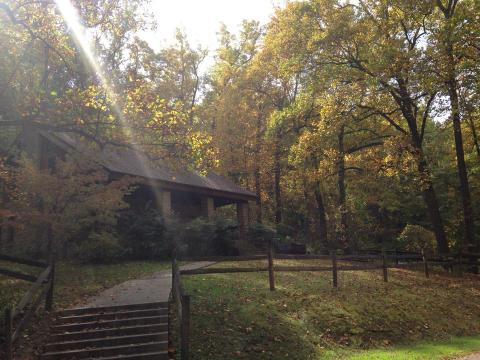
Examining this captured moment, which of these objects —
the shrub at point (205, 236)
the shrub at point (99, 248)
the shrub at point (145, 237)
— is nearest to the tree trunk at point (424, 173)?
the shrub at point (205, 236)

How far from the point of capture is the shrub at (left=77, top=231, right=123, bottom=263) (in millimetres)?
15325

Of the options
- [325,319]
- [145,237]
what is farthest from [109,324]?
[145,237]

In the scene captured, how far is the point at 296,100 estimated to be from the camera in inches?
1001

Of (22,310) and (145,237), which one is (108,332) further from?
(145,237)

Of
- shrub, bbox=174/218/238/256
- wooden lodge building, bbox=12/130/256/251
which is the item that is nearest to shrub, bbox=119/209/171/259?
shrub, bbox=174/218/238/256

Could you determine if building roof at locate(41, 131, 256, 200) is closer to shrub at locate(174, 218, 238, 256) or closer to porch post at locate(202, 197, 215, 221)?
porch post at locate(202, 197, 215, 221)

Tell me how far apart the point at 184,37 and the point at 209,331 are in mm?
34515

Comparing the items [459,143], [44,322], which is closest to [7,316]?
[44,322]

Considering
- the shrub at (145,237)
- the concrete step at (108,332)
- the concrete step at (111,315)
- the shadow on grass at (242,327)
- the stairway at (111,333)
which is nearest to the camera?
the stairway at (111,333)

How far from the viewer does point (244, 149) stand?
36.9 meters

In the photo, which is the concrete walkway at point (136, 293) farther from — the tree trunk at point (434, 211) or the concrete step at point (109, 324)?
the tree trunk at point (434, 211)

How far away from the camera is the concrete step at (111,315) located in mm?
8776

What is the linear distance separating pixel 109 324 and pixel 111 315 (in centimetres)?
28

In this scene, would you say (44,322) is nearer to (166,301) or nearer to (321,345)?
(166,301)
